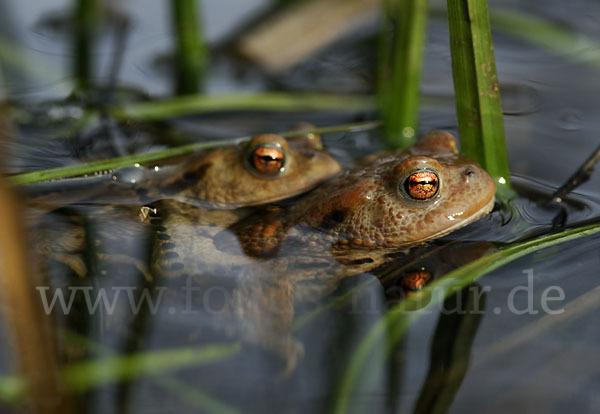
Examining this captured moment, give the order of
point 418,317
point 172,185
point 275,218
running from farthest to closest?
point 172,185
point 275,218
point 418,317

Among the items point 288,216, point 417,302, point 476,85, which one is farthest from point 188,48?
point 417,302

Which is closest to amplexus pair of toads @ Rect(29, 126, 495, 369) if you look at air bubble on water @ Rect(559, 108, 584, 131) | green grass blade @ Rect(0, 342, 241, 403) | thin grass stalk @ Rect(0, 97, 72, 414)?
green grass blade @ Rect(0, 342, 241, 403)

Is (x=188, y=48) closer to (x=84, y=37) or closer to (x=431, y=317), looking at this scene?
(x=84, y=37)

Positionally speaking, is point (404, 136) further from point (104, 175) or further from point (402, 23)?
point (104, 175)

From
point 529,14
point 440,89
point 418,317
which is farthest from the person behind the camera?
point 529,14

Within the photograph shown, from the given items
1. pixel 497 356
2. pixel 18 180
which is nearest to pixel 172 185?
pixel 18 180

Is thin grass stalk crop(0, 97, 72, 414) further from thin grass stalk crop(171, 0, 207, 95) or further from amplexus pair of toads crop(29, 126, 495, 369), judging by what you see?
thin grass stalk crop(171, 0, 207, 95)
